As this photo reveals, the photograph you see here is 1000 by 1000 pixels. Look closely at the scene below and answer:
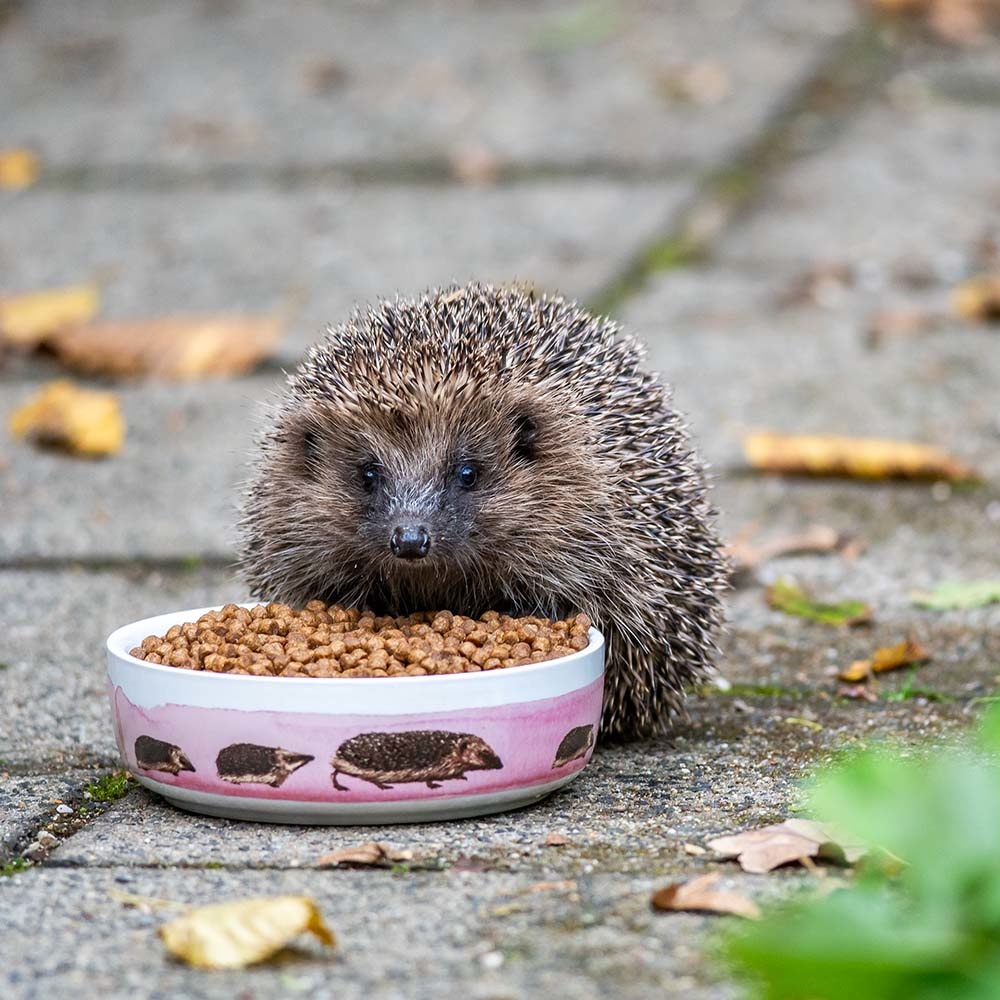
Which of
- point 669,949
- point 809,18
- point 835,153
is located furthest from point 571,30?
point 669,949

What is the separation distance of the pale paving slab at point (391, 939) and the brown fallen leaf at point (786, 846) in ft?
0.18

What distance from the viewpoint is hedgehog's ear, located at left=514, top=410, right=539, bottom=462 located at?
354 cm

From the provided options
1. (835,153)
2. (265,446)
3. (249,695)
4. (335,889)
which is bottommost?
(335,889)

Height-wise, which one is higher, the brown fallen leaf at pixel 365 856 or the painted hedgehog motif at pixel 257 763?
the painted hedgehog motif at pixel 257 763

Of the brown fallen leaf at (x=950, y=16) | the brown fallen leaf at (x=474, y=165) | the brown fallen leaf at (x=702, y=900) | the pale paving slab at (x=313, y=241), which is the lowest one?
the brown fallen leaf at (x=702, y=900)

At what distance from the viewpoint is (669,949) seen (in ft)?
7.47

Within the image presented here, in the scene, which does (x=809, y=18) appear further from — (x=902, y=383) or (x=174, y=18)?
(x=902, y=383)

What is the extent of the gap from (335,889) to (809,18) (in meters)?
7.96

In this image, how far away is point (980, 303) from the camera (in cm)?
620

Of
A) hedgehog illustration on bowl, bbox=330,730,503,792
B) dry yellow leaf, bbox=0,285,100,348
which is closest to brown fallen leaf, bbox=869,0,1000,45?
dry yellow leaf, bbox=0,285,100,348

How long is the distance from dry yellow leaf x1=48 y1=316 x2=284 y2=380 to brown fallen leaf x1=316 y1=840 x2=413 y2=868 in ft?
11.5

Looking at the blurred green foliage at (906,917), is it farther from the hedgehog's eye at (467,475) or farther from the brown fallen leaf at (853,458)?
the brown fallen leaf at (853,458)

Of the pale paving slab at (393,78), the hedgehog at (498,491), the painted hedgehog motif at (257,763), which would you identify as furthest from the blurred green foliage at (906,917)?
the pale paving slab at (393,78)

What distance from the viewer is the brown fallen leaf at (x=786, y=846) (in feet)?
8.45
